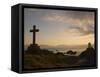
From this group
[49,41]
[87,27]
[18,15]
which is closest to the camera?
[18,15]

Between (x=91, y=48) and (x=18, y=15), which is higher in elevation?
(x=18, y=15)

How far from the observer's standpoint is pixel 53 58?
8.18ft

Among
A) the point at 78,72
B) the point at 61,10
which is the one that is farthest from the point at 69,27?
the point at 78,72

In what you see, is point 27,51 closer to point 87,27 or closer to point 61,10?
point 61,10

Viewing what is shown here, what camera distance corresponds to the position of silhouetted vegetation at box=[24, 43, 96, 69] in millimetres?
2387

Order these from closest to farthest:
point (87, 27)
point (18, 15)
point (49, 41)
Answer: point (18, 15), point (49, 41), point (87, 27)

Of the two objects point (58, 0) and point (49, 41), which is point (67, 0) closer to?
point (58, 0)

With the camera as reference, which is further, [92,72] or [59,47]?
[92,72]

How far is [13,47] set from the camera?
2412 mm

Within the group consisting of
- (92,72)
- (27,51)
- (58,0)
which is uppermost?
(58,0)

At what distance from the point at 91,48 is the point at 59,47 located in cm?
34

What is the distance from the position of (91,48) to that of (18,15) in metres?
0.81

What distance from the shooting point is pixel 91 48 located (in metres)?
2.66

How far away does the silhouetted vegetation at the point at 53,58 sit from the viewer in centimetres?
239
